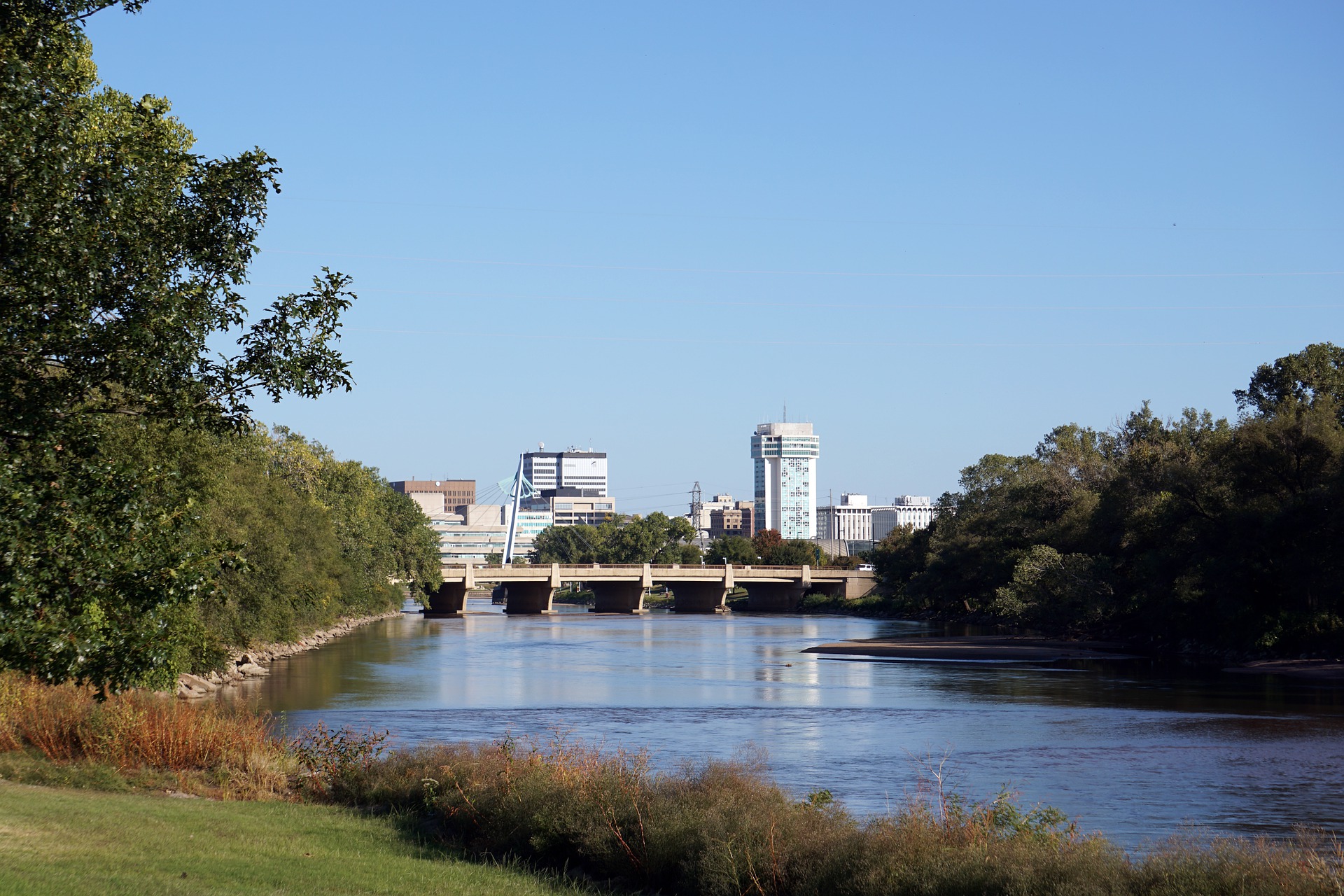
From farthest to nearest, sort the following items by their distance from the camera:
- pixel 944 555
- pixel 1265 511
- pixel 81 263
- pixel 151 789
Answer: pixel 944 555 < pixel 1265 511 < pixel 151 789 < pixel 81 263

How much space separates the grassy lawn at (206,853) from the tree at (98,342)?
6.44 ft

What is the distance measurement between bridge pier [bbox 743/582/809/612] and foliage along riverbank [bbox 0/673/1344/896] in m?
123

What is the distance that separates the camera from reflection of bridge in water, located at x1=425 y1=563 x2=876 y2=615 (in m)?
134

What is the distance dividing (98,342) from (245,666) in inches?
1739

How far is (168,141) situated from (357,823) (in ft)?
31.2

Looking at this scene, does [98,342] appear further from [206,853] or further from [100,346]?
[206,853]

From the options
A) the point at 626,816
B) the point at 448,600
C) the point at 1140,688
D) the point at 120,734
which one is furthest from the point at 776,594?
the point at 626,816

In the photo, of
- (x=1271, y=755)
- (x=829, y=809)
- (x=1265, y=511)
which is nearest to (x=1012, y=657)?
(x=1265, y=511)

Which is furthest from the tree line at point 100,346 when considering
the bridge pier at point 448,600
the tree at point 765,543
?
the tree at point 765,543

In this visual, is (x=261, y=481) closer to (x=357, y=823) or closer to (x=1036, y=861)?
(x=357, y=823)

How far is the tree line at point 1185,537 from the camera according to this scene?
57.0m

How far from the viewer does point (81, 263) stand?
40.0 feet

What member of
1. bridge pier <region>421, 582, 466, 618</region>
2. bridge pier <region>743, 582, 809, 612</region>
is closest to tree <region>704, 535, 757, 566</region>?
bridge pier <region>743, 582, 809, 612</region>

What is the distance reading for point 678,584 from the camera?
501ft
